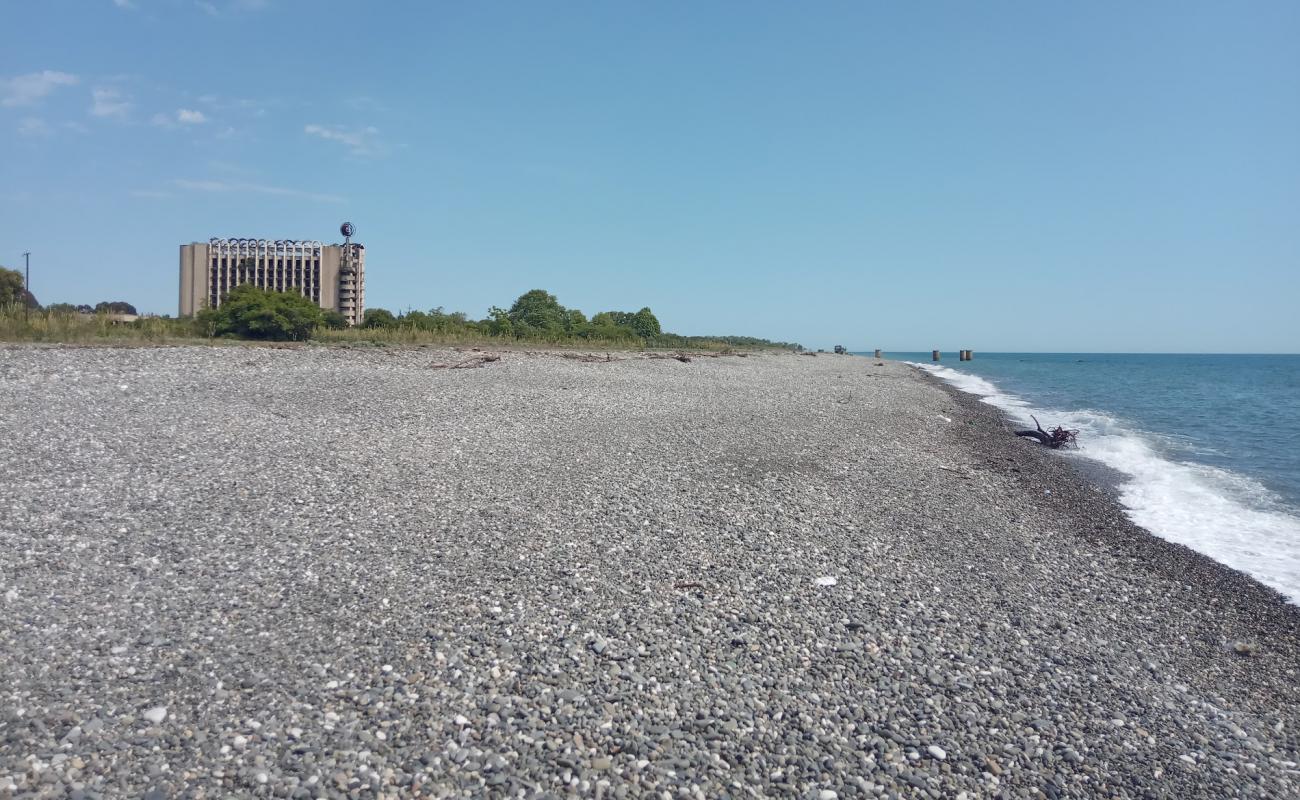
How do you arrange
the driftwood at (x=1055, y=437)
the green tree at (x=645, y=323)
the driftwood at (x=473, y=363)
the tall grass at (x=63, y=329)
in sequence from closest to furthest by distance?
1. the driftwood at (x=1055, y=437)
2. the tall grass at (x=63, y=329)
3. the driftwood at (x=473, y=363)
4. the green tree at (x=645, y=323)

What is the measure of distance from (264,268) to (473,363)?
56.5 m

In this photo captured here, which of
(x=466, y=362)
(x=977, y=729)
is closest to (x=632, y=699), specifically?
(x=977, y=729)

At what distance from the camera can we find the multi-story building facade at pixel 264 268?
6738 centimetres

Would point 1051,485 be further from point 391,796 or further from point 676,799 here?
point 391,796

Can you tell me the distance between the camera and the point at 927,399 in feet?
90.1

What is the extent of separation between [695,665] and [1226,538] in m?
8.55

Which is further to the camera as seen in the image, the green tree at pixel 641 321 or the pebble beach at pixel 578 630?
the green tree at pixel 641 321

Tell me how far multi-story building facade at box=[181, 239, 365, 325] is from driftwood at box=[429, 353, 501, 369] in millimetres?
49198

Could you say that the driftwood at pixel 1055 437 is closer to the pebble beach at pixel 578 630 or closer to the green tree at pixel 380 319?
the pebble beach at pixel 578 630

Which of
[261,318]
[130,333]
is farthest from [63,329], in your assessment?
[261,318]

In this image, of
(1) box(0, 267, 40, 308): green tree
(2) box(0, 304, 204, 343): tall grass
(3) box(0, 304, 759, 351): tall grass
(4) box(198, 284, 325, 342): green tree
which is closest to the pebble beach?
(2) box(0, 304, 204, 343): tall grass

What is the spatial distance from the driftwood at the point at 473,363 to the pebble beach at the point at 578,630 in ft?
30.4

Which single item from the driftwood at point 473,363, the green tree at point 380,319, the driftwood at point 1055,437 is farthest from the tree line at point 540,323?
the driftwood at point 1055,437

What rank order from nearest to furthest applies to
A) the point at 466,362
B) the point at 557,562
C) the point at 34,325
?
the point at 557,562 < the point at 34,325 < the point at 466,362
